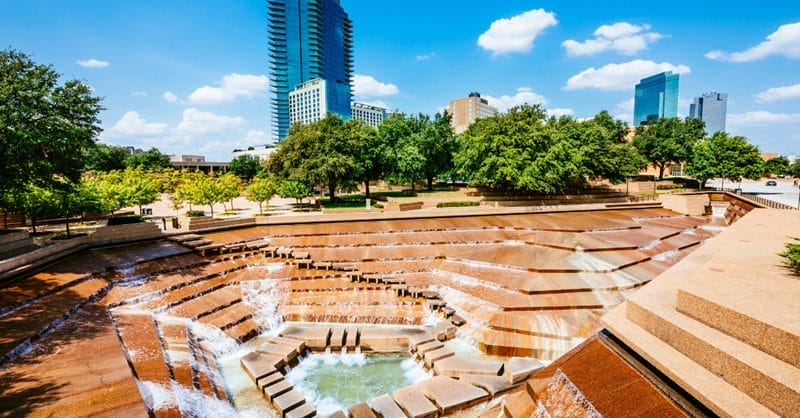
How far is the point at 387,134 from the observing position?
46.0m

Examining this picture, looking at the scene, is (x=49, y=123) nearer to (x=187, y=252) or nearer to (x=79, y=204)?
(x=187, y=252)

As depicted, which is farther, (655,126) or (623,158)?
(655,126)

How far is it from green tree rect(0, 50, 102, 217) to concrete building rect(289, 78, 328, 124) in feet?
479

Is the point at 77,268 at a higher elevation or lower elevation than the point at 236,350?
higher

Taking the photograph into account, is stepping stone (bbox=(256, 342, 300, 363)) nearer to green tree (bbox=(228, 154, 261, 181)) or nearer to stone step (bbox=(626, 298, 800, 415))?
stone step (bbox=(626, 298, 800, 415))

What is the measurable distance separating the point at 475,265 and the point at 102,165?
7976 cm

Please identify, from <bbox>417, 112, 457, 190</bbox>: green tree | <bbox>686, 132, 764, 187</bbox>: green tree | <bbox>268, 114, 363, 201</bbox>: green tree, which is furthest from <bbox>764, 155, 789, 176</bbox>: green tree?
<bbox>268, 114, 363, 201</bbox>: green tree

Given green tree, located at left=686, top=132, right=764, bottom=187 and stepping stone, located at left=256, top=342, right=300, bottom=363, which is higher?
green tree, located at left=686, top=132, right=764, bottom=187

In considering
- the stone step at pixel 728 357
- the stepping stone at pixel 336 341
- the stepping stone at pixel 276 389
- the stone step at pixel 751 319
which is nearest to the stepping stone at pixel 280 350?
the stepping stone at pixel 336 341

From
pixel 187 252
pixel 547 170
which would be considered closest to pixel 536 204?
pixel 547 170

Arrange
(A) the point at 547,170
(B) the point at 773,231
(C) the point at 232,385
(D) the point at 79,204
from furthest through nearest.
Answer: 1. (A) the point at 547,170
2. (D) the point at 79,204
3. (B) the point at 773,231
4. (C) the point at 232,385

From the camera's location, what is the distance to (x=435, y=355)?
11.4m

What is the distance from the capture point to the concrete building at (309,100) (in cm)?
15888

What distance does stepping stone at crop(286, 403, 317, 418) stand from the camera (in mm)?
8789
